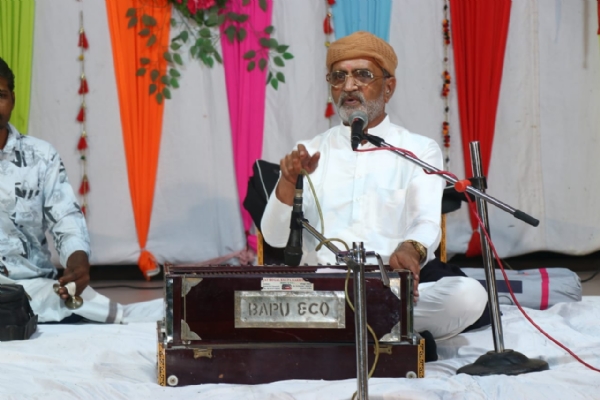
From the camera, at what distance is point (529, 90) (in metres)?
5.66

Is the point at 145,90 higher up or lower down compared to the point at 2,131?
higher up

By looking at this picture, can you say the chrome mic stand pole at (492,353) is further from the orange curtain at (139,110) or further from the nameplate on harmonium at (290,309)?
the orange curtain at (139,110)

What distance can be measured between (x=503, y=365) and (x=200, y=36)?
11.7ft

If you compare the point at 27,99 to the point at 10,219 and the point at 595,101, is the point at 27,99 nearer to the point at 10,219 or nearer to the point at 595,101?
the point at 10,219

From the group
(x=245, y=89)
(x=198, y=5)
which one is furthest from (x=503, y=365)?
(x=198, y=5)

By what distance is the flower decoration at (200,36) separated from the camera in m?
5.42

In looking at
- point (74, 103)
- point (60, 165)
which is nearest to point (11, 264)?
point (60, 165)

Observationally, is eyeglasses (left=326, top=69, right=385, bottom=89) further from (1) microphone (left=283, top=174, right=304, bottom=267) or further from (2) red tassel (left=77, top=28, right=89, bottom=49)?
(2) red tassel (left=77, top=28, right=89, bottom=49)

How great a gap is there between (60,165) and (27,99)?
1812mm

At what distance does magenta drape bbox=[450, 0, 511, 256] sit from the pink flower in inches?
65.7

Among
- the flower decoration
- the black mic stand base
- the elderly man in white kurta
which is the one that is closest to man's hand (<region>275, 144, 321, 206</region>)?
the elderly man in white kurta

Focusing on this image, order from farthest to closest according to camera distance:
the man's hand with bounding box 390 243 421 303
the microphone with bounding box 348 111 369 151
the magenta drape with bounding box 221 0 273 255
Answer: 1. the magenta drape with bounding box 221 0 273 255
2. the man's hand with bounding box 390 243 421 303
3. the microphone with bounding box 348 111 369 151

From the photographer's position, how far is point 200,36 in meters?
5.48

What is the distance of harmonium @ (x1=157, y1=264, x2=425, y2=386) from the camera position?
2.44 m
